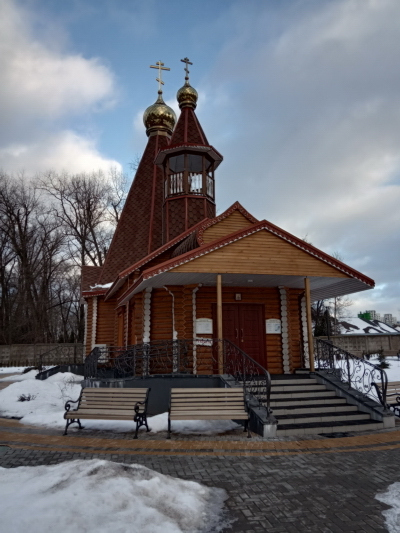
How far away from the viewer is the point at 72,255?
3191cm

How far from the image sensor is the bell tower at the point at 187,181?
14.9 m

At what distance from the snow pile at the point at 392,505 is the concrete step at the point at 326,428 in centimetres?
275

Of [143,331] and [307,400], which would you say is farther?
[143,331]

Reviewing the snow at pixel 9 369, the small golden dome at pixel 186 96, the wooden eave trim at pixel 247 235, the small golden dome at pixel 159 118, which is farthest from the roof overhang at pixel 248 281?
the snow at pixel 9 369

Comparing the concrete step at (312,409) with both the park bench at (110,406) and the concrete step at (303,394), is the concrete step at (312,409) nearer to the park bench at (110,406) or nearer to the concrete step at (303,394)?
the concrete step at (303,394)

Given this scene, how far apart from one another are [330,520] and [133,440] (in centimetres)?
405

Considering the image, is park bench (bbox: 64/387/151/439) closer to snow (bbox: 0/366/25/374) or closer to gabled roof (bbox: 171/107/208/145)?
gabled roof (bbox: 171/107/208/145)

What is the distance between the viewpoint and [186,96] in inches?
703

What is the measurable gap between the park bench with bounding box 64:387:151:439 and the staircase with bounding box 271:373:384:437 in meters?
2.71

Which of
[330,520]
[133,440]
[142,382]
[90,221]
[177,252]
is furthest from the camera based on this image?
[90,221]

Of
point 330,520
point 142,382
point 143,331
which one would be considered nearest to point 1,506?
point 330,520

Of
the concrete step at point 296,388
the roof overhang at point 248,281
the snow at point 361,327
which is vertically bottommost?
the concrete step at point 296,388

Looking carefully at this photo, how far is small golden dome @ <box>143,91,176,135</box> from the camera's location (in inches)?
806

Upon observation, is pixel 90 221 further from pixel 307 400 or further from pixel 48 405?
pixel 307 400
